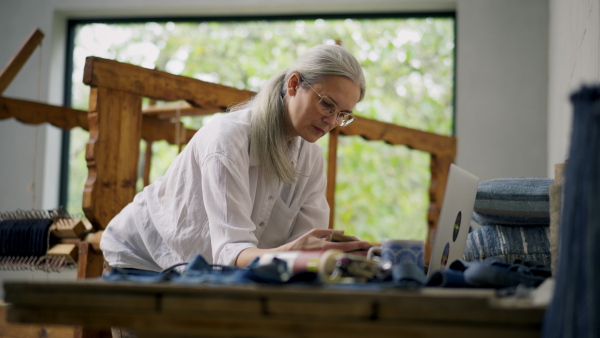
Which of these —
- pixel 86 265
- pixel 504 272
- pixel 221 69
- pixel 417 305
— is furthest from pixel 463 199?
pixel 221 69

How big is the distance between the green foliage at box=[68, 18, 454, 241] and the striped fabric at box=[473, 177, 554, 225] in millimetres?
3027

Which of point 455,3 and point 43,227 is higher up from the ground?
point 455,3

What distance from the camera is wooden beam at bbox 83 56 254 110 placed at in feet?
8.52

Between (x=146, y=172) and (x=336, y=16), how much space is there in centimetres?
170

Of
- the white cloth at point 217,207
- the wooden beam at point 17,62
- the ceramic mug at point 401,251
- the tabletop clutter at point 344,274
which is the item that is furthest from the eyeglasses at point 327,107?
the wooden beam at point 17,62

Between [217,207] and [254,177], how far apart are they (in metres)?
0.25

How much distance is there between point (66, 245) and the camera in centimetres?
279

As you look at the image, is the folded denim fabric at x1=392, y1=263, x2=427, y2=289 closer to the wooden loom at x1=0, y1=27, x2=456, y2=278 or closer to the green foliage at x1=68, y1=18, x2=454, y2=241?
the wooden loom at x1=0, y1=27, x2=456, y2=278

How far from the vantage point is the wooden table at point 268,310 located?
81 centimetres

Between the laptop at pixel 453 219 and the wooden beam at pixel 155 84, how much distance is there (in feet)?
4.79

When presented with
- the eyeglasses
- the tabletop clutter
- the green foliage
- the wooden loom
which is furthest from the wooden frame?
the green foliage

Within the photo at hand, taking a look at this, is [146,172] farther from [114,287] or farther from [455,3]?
[114,287]

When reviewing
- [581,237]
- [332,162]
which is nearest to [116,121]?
[332,162]

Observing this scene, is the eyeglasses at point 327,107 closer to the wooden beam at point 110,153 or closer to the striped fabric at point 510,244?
the striped fabric at point 510,244
